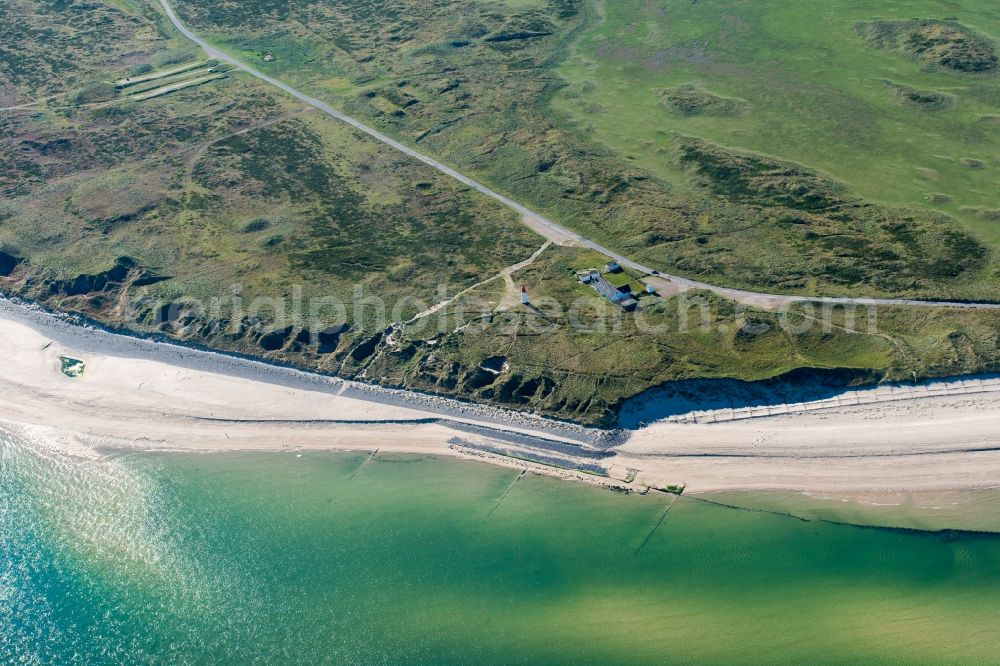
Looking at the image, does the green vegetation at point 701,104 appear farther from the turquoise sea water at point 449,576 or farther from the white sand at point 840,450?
the turquoise sea water at point 449,576

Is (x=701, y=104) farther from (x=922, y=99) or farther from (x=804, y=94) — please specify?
(x=922, y=99)

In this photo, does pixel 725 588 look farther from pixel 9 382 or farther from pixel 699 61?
pixel 699 61

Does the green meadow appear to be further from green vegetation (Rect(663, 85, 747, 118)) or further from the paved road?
the paved road

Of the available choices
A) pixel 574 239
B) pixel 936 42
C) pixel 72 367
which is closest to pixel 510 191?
pixel 574 239

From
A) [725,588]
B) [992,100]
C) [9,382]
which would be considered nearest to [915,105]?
[992,100]

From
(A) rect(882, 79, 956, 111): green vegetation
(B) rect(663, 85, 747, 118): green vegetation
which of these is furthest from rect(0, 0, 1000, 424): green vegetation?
(B) rect(663, 85, 747, 118): green vegetation

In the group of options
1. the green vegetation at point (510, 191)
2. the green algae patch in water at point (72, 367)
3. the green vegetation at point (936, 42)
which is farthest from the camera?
the green vegetation at point (936, 42)

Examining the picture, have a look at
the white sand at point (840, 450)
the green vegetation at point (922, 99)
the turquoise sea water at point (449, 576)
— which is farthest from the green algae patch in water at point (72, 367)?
the green vegetation at point (922, 99)
